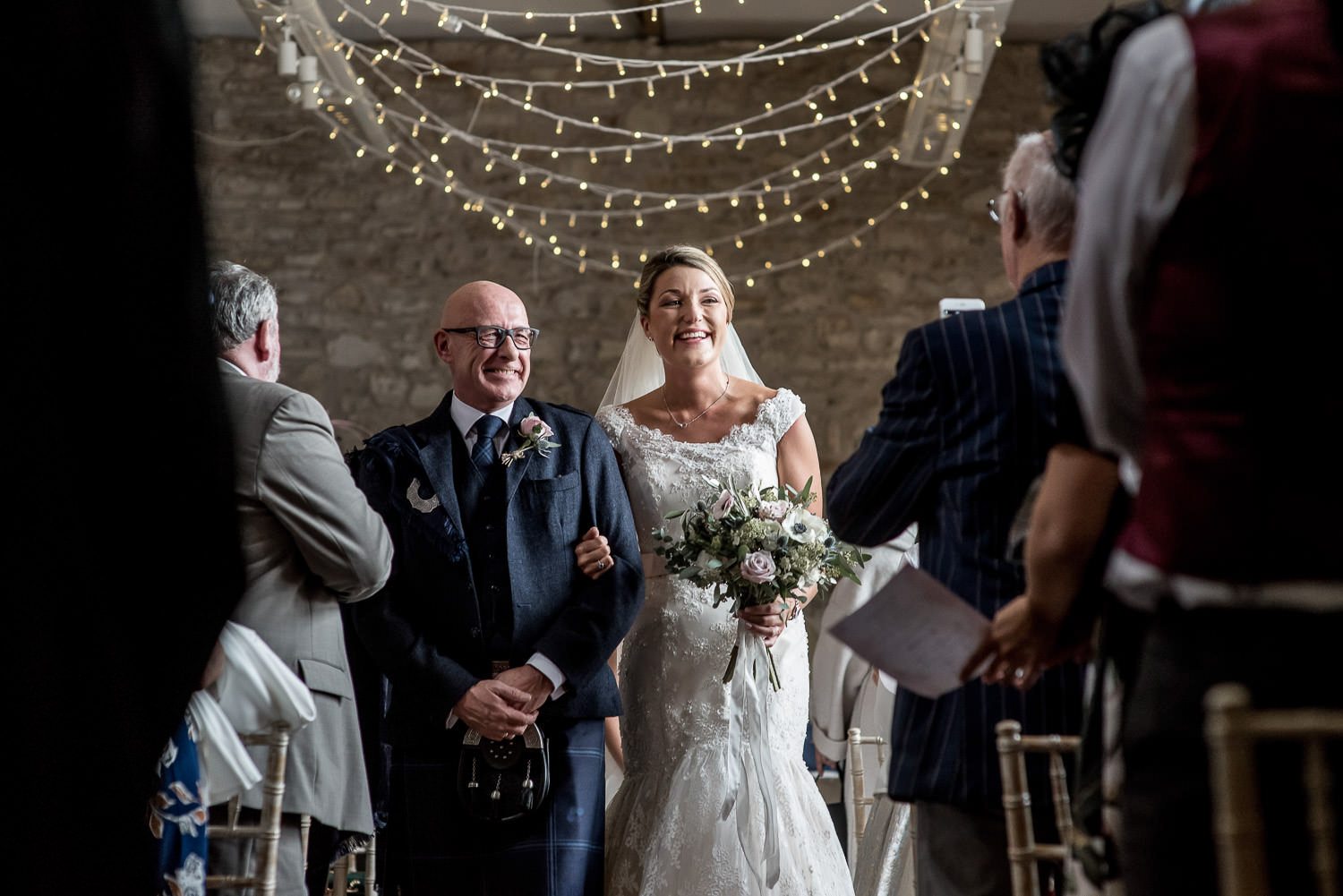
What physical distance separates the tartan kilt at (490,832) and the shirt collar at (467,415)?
0.79 m

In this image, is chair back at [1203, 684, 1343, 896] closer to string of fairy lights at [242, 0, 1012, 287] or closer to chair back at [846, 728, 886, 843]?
chair back at [846, 728, 886, 843]

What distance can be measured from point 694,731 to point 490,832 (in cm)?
71

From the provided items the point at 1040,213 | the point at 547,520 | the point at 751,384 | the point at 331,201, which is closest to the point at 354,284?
the point at 331,201

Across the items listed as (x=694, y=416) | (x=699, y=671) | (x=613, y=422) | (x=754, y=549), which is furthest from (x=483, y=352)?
(x=699, y=671)

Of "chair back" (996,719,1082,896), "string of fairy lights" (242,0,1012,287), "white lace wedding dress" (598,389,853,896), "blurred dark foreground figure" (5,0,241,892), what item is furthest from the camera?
"string of fairy lights" (242,0,1012,287)

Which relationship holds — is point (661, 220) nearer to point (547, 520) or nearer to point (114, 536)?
point (547, 520)

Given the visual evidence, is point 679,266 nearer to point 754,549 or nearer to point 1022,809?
point 754,549

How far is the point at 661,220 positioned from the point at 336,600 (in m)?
6.53

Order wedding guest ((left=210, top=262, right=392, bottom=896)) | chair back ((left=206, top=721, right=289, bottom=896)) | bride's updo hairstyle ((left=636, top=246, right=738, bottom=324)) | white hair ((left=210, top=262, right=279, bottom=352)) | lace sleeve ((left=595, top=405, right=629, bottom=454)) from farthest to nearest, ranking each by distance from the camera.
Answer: bride's updo hairstyle ((left=636, top=246, right=738, bottom=324)) < lace sleeve ((left=595, top=405, right=629, bottom=454)) < white hair ((left=210, top=262, right=279, bottom=352)) < wedding guest ((left=210, top=262, right=392, bottom=896)) < chair back ((left=206, top=721, right=289, bottom=896))

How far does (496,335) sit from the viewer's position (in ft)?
11.7

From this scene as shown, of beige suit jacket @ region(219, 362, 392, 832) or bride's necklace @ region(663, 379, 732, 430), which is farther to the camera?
bride's necklace @ region(663, 379, 732, 430)

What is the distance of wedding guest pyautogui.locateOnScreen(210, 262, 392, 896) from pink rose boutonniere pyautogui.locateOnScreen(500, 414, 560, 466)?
1.95 feet

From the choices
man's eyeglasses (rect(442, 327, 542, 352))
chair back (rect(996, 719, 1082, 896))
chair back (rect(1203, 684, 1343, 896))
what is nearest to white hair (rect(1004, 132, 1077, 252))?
chair back (rect(996, 719, 1082, 896))

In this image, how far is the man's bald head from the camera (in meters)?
3.53
